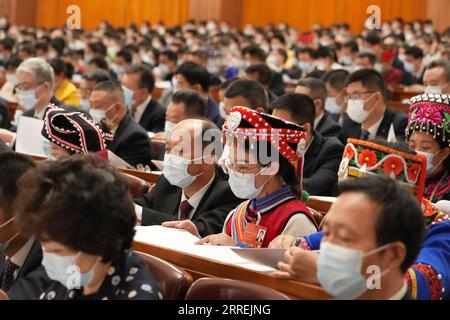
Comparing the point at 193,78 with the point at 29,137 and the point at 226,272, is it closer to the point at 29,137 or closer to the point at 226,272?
the point at 29,137

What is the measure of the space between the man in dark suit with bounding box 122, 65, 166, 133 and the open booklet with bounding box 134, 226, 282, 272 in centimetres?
404

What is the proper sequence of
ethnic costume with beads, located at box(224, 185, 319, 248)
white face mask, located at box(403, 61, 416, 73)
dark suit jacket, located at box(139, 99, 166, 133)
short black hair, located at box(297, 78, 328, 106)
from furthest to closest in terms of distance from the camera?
1. white face mask, located at box(403, 61, 416, 73)
2. dark suit jacket, located at box(139, 99, 166, 133)
3. short black hair, located at box(297, 78, 328, 106)
4. ethnic costume with beads, located at box(224, 185, 319, 248)

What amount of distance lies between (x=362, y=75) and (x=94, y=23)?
753 inches

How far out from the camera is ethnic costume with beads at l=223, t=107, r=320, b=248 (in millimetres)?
3051

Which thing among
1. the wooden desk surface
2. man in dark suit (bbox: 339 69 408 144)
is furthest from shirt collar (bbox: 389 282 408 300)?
man in dark suit (bbox: 339 69 408 144)

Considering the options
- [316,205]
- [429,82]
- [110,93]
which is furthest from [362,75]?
[316,205]

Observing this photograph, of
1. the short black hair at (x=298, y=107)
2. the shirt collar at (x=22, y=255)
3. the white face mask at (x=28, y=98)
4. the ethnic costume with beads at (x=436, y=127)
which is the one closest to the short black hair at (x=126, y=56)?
the white face mask at (x=28, y=98)

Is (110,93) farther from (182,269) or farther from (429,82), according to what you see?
(182,269)

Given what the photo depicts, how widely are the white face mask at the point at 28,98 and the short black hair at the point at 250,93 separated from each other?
5.39 ft

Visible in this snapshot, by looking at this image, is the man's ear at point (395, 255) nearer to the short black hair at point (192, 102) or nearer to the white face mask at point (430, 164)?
the white face mask at point (430, 164)

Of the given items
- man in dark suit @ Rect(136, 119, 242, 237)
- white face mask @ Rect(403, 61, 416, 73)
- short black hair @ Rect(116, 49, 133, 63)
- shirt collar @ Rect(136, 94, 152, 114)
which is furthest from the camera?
white face mask @ Rect(403, 61, 416, 73)

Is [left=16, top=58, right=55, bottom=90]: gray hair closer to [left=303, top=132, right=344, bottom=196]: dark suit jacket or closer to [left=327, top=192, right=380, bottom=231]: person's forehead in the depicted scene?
[left=303, top=132, right=344, bottom=196]: dark suit jacket

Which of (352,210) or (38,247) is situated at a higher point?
(352,210)
